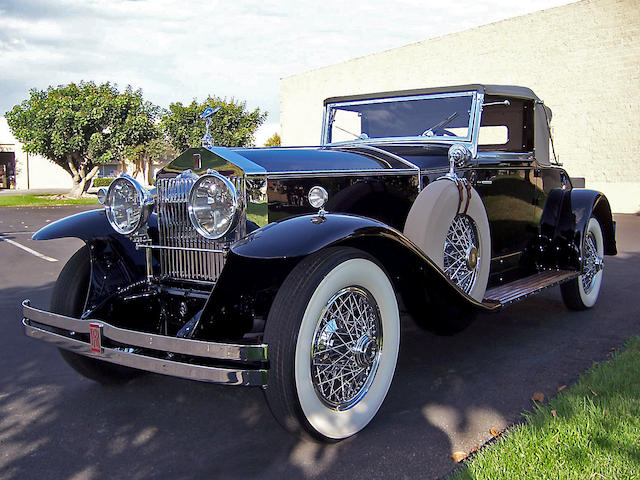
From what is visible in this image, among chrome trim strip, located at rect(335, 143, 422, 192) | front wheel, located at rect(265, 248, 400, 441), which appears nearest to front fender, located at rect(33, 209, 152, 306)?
front wheel, located at rect(265, 248, 400, 441)

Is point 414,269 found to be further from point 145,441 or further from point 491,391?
point 145,441

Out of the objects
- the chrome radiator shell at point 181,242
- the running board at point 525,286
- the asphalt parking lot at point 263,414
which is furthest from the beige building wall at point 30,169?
the running board at point 525,286

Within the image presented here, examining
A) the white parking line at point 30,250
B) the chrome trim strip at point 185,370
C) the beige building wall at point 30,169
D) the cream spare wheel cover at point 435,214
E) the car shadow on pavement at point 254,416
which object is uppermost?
the beige building wall at point 30,169

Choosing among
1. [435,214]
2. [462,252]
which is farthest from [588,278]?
[435,214]

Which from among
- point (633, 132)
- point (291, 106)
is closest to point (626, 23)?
point (633, 132)

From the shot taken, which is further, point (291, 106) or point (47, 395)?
point (291, 106)

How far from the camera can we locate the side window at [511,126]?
14.9 feet

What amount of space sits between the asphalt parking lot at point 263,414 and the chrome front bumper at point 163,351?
0.40 m

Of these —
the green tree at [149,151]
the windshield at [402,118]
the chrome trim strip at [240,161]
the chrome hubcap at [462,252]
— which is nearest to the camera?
the chrome trim strip at [240,161]

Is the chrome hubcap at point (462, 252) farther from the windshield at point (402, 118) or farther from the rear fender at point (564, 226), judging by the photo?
the rear fender at point (564, 226)

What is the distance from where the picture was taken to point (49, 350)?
3912 millimetres

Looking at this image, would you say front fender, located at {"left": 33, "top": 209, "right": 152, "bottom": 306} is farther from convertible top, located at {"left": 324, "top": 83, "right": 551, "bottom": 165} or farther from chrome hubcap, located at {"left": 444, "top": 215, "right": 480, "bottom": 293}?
convertible top, located at {"left": 324, "top": 83, "right": 551, "bottom": 165}

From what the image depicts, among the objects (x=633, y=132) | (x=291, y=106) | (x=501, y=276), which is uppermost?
(x=291, y=106)

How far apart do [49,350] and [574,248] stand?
3928mm
